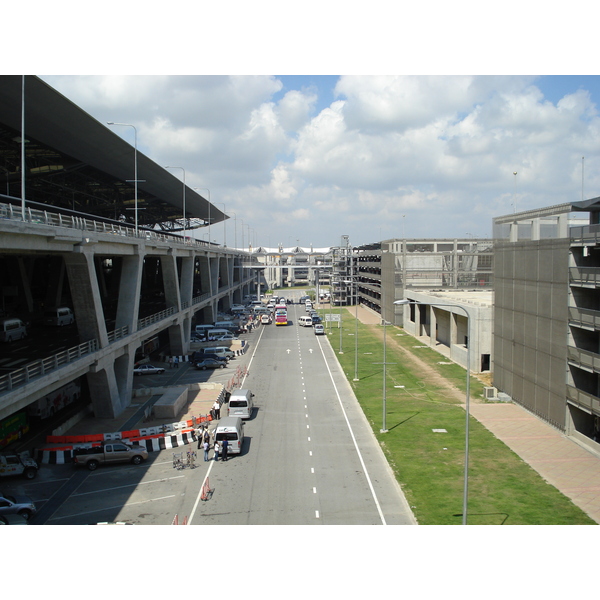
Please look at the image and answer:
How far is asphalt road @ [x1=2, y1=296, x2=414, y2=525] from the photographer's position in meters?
18.5

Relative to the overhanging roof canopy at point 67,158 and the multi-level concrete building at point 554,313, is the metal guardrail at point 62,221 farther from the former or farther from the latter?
the multi-level concrete building at point 554,313

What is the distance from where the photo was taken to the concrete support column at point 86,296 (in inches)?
1081

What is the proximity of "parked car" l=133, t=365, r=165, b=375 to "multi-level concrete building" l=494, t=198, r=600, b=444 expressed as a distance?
93.2ft

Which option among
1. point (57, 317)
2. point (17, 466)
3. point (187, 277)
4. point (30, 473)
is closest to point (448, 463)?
point (30, 473)

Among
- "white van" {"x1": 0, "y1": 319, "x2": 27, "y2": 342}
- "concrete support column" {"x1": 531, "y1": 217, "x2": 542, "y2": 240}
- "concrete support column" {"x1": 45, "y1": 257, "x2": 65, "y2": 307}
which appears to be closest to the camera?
"concrete support column" {"x1": 531, "y1": 217, "x2": 542, "y2": 240}

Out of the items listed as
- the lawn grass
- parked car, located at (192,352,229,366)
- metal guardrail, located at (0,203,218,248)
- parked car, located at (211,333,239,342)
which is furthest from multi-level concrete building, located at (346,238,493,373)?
metal guardrail, located at (0,203,218,248)

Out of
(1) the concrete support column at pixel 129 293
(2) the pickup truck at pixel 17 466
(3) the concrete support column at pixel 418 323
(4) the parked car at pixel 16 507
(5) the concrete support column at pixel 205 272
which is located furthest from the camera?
(5) the concrete support column at pixel 205 272

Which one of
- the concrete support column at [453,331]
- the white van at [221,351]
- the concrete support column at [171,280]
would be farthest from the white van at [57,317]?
the concrete support column at [453,331]

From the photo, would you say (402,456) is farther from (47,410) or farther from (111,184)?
(111,184)

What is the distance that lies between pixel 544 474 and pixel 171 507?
51.8 ft

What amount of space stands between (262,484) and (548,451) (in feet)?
46.6

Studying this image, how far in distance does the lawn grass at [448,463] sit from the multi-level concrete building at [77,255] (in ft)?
53.3

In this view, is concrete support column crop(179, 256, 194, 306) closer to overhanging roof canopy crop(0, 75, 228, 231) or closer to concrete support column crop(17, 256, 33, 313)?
overhanging roof canopy crop(0, 75, 228, 231)

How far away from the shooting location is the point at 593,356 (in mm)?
24562
